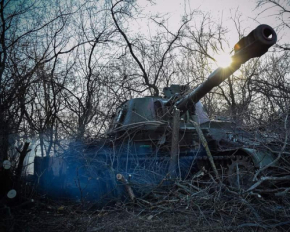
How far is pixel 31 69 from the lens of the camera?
7.30 metres

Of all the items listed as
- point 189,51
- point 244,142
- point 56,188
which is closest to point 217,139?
point 244,142

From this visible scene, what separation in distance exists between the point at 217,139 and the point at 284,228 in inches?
125

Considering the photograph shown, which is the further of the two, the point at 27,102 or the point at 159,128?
the point at 27,102

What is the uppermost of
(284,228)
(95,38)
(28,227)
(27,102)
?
(95,38)

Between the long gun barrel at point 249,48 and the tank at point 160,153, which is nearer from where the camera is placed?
the long gun barrel at point 249,48

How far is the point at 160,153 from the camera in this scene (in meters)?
6.67

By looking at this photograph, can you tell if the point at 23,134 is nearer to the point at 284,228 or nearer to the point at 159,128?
the point at 159,128

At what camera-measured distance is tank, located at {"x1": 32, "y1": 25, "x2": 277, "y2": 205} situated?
18.7 ft

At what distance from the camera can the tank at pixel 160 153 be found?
5.70 m

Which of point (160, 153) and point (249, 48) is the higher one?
point (249, 48)

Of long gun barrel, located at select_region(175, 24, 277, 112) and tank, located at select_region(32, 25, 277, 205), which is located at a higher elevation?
long gun barrel, located at select_region(175, 24, 277, 112)

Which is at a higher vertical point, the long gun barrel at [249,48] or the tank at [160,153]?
the long gun barrel at [249,48]

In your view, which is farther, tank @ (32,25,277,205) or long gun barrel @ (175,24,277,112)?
tank @ (32,25,277,205)

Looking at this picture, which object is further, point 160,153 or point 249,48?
point 160,153
